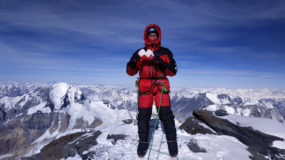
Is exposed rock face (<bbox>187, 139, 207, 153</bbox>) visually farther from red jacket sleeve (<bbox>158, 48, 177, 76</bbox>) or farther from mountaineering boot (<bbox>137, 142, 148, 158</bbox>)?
red jacket sleeve (<bbox>158, 48, 177, 76</bbox>)

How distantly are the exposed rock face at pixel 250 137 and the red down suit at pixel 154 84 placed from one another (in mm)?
4691

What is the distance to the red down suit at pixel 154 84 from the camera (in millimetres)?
8266

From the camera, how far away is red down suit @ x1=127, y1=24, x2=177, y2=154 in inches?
325

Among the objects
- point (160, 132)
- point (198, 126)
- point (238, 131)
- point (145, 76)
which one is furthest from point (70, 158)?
point (238, 131)

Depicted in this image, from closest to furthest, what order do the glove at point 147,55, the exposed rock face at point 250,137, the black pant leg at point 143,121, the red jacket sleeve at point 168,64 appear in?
the glove at point 147,55
the red jacket sleeve at point 168,64
the black pant leg at point 143,121
the exposed rock face at point 250,137

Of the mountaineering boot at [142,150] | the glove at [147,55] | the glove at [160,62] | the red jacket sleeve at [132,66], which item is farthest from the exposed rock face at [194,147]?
the glove at [147,55]

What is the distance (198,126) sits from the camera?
13047mm

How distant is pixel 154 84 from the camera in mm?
8367

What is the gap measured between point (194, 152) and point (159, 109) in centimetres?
303

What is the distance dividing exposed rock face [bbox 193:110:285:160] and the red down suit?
15.4 ft

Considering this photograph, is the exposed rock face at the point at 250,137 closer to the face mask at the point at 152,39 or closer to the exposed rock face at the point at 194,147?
the exposed rock face at the point at 194,147

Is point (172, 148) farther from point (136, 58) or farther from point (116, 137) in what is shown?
point (116, 137)

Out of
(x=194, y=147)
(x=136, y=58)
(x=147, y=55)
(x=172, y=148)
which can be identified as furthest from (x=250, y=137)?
(x=136, y=58)

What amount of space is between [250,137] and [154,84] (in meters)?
7.64
